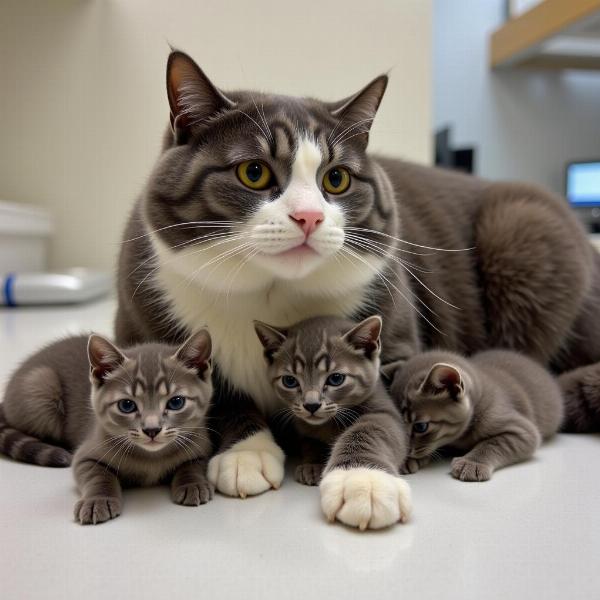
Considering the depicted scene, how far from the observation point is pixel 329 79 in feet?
9.60

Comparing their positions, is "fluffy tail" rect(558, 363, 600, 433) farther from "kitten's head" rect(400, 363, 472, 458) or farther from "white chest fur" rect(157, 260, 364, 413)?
"white chest fur" rect(157, 260, 364, 413)

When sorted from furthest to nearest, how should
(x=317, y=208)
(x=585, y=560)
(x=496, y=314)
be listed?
(x=496, y=314)
(x=317, y=208)
(x=585, y=560)

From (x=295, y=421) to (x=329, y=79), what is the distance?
2.19m

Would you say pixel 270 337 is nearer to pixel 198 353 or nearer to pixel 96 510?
pixel 198 353

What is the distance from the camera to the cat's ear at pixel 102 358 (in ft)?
3.16

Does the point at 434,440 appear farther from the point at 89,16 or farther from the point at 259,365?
the point at 89,16

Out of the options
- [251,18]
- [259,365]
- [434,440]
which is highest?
[251,18]

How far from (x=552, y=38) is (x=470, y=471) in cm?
353

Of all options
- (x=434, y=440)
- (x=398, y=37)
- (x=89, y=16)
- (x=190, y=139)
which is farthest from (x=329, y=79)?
(x=434, y=440)

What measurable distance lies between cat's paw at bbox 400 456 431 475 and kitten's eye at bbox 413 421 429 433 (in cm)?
5

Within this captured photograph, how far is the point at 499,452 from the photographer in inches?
40.7

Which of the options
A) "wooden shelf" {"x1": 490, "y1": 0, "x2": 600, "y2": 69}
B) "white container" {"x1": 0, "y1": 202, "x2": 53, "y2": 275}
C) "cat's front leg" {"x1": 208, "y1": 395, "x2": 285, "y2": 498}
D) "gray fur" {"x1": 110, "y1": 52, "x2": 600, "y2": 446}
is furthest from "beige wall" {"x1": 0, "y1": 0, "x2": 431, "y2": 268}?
"cat's front leg" {"x1": 208, "y1": 395, "x2": 285, "y2": 498}

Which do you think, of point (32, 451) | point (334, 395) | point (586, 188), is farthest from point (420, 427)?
point (586, 188)

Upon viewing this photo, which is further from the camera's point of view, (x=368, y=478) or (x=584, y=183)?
(x=584, y=183)
